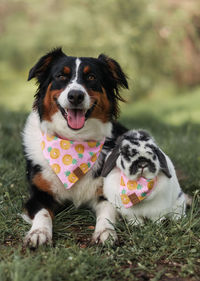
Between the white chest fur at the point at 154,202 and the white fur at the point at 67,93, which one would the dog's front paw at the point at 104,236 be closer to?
the white chest fur at the point at 154,202

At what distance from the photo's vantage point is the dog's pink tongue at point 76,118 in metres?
3.19

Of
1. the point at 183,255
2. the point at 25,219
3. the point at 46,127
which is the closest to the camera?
the point at 183,255

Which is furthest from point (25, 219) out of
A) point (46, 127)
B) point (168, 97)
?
point (168, 97)

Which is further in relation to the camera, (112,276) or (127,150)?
(127,150)

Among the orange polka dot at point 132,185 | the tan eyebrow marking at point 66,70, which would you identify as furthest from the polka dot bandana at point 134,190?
the tan eyebrow marking at point 66,70

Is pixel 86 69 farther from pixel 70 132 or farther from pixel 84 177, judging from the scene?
pixel 84 177

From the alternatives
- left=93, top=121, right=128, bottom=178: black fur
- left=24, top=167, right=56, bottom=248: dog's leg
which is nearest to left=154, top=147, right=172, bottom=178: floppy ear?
left=93, top=121, right=128, bottom=178: black fur

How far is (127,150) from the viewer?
2.95m

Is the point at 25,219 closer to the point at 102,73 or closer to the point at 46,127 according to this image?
the point at 46,127

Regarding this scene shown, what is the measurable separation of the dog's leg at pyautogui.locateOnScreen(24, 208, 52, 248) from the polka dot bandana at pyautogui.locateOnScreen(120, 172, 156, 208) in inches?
23.9

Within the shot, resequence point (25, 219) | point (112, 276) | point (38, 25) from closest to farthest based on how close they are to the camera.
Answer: point (112, 276) < point (25, 219) < point (38, 25)

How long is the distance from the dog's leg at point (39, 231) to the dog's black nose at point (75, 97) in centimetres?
91

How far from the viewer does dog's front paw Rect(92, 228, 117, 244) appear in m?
2.87

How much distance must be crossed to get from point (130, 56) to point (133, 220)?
842 cm
